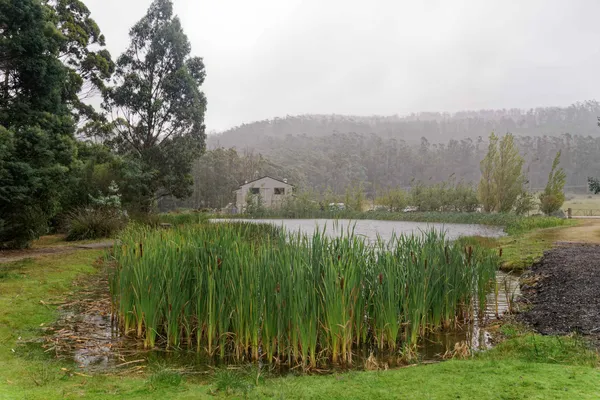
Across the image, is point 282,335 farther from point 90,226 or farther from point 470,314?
point 90,226

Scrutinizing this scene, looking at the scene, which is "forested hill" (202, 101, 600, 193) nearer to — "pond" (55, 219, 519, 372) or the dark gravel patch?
the dark gravel patch

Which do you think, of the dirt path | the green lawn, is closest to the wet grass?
the green lawn

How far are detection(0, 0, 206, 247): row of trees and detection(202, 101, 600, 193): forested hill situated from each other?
21138 millimetres

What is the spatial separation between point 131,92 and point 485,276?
A: 2061cm

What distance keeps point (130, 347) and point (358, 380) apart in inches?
107

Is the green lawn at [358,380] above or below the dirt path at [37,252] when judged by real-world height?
below

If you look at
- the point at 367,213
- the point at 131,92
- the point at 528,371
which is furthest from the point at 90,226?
the point at 367,213

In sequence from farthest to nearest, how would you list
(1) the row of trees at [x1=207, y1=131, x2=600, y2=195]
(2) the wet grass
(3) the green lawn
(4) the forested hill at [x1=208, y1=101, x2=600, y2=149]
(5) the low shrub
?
(4) the forested hill at [x1=208, y1=101, x2=600, y2=149] < (1) the row of trees at [x1=207, y1=131, x2=600, y2=195] < (5) the low shrub < (2) the wet grass < (3) the green lawn

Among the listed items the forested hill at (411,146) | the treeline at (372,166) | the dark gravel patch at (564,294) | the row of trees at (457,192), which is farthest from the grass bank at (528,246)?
the treeline at (372,166)

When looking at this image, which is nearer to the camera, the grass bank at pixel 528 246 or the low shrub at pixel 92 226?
the grass bank at pixel 528 246

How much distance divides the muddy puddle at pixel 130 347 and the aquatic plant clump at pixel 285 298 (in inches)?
5.8

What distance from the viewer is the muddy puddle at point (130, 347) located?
4.38 metres

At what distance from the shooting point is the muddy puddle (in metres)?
4.38

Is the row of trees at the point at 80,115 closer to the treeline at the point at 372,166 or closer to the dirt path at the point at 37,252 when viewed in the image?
the dirt path at the point at 37,252
